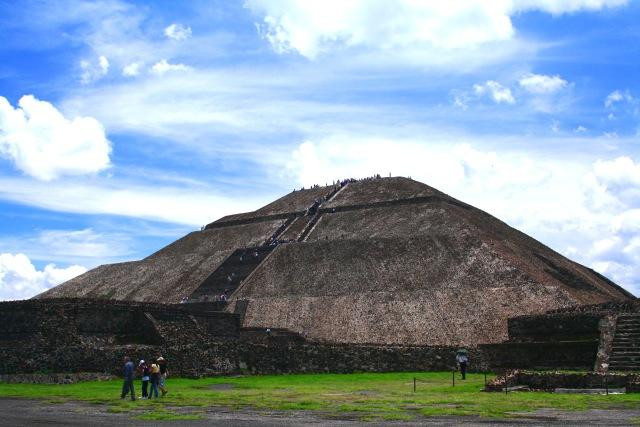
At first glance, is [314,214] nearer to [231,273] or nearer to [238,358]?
[231,273]

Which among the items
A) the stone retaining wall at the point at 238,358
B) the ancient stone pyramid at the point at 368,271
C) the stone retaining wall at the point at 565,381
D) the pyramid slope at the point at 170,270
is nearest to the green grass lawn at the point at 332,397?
the stone retaining wall at the point at 565,381

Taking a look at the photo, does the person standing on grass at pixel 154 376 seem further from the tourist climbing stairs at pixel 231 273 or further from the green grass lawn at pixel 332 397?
the tourist climbing stairs at pixel 231 273

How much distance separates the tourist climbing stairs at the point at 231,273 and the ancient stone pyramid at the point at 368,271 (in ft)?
0.48

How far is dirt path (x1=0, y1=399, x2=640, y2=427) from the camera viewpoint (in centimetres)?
1502

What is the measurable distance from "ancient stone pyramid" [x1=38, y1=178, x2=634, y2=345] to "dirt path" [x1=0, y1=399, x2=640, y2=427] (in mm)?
25211

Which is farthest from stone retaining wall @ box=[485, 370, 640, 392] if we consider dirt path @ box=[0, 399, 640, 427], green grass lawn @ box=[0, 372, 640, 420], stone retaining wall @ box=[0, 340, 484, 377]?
stone retaining wall @ box=[0, 340, 484, 377]

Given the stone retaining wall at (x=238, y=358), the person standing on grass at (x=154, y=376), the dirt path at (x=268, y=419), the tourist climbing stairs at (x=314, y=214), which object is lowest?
the dirt path at (x=268, y=419)

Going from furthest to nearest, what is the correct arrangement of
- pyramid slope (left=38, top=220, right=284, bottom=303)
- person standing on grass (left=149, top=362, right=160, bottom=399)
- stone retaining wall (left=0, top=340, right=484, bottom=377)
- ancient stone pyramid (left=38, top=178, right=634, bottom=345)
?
pyramid slope (left=38, top=220, right=284, bottom=303), ancient stone pyramid (left=38, top=178, right=634, bottom=345), stone retaining wall (left=0, top=340, right=484, bottom=377), person standing on grass (left=149, top=362, right=160, bottom=399)

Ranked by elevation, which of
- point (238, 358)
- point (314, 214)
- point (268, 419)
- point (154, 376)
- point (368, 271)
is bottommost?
point (268, 419)

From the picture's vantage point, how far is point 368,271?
53.8 m

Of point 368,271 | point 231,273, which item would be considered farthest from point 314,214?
point 368,271

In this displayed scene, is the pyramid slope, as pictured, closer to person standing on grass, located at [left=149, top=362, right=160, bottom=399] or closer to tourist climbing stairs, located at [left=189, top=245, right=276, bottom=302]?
tourist climbing stairs, located at [left=189, top=245, right=276, bottom=302]

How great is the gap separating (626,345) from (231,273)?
124 feet

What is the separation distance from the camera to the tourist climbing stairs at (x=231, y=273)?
56594 millimetres
